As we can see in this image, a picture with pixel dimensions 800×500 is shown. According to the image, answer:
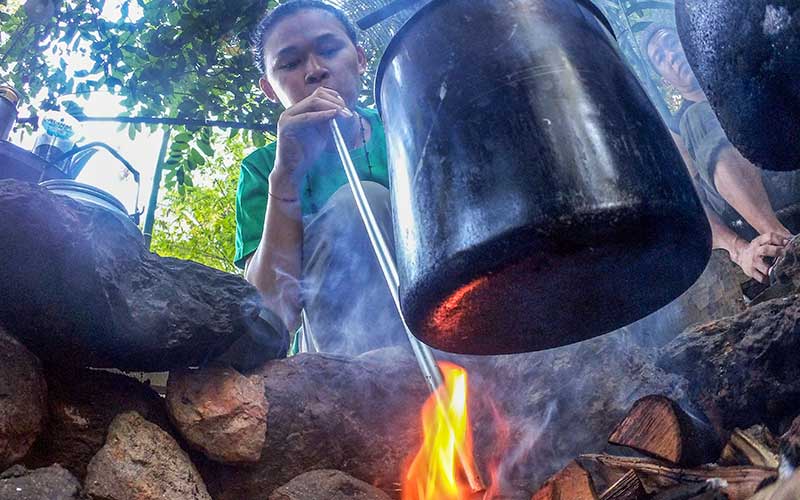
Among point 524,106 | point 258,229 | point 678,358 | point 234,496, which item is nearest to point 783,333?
point 678,358

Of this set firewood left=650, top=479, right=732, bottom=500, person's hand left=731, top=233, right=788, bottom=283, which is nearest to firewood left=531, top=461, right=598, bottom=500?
firewood left=650, top=479, right=732, bottom=500

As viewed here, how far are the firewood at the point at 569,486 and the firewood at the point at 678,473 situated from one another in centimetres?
8

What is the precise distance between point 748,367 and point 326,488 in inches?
47.4

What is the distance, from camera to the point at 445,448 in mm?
1771

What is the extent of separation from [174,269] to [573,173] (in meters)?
1.19

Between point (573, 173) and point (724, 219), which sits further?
point (724, 219)

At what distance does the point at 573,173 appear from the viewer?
1.11 meters

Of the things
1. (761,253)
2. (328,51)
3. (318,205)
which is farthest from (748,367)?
(328,51)

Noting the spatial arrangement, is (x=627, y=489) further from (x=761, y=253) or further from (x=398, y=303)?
(x=761, y=253)

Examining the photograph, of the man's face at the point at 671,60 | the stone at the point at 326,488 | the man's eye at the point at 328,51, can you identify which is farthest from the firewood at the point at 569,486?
the man's face at the point at 671,60

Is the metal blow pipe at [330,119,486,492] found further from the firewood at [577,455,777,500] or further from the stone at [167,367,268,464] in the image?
the stone at [167,367,268,464]

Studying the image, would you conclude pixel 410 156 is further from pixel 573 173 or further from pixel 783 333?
pixel 783 333

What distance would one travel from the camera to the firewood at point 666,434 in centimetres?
150

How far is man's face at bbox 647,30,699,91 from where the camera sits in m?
3.63
